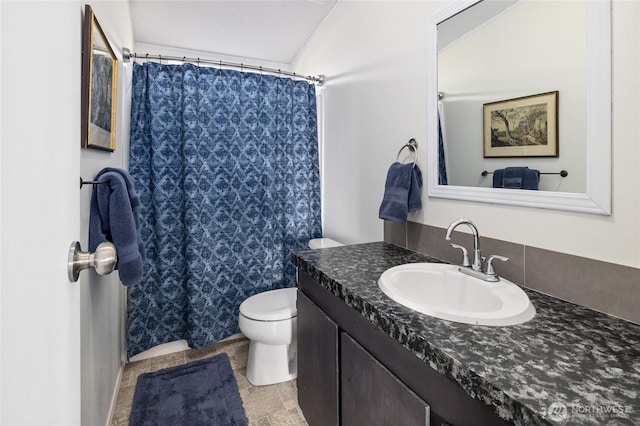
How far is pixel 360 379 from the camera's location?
1.02 meters

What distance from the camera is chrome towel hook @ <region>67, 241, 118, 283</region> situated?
54 centimetres

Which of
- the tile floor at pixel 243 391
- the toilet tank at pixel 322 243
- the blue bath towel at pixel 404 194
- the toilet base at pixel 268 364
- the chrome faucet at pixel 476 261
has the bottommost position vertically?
the tile floor at pixel 243 391

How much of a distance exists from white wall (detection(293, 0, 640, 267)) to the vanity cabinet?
0.59 m

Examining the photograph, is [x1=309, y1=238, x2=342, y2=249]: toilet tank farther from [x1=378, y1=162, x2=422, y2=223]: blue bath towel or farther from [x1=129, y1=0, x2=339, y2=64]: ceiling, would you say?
[x1=129, y1=0, x2=339, y2=64]: ceiling

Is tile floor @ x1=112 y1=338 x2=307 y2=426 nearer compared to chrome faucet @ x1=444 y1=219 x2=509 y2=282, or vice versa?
chrome faucet @ x1=444 y1=219 x2=509 y2=282

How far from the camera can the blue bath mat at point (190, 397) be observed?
1.64 meters

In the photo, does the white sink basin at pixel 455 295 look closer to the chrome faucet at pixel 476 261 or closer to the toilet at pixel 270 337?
the chrome faucet at pixel 476 261

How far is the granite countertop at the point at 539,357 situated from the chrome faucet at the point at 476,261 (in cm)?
12

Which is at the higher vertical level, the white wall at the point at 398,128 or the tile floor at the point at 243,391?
the white wall at the point at 398,128

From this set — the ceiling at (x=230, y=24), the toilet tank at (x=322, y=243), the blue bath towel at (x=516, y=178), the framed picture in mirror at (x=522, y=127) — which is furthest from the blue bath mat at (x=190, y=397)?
the ceiling at (x=230, y=24)

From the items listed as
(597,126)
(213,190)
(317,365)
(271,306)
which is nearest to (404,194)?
(597,126)

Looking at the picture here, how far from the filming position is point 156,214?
2109 mm

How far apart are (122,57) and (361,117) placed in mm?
1484

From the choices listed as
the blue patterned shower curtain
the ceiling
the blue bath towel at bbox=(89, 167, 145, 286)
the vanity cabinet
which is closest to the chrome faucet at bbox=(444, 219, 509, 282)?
the vanity cabinet
